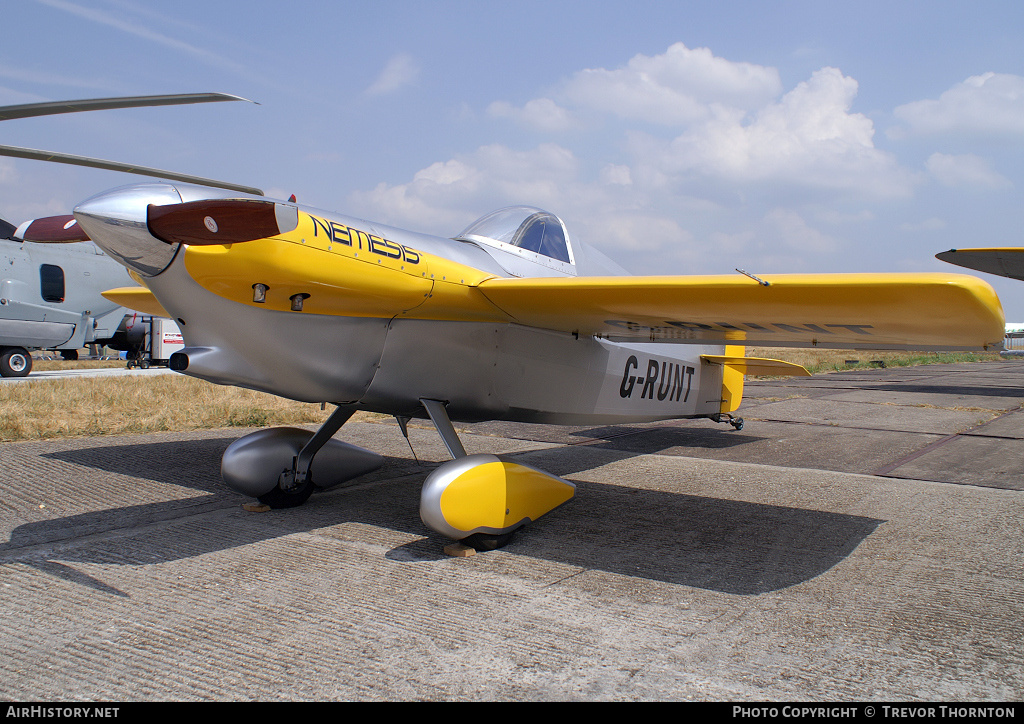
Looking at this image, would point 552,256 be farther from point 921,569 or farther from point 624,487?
point 921,569

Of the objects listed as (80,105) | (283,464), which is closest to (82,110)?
(80,105)

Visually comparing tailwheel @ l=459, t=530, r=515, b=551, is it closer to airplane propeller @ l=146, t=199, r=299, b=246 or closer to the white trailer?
airplane propeller @ l=146, t=199, r=299, b=246

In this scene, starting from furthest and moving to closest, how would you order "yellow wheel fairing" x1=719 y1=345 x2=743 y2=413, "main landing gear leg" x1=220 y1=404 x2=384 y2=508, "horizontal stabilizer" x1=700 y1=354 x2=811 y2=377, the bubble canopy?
"yellow wheel fairing" x1=719 y1=345 x2=743 y2=413
"horizontal stabilizer" x1=700 y1=354 x2=811 y2=377
the bubble canopy
"main landing gear leg" x1=220 y1=404 x2=384 y2=508

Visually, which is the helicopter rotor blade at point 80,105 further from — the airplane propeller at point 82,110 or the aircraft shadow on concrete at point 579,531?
the aircraft shadow on concrete at point 579,531

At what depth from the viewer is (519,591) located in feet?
10.9

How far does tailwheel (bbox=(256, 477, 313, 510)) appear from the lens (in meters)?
4.92

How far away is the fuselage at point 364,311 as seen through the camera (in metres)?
3.28

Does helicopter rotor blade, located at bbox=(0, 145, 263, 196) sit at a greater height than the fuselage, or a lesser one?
greater

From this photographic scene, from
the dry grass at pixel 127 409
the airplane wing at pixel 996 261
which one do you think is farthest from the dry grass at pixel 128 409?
the airplane wing at pixel 996 261

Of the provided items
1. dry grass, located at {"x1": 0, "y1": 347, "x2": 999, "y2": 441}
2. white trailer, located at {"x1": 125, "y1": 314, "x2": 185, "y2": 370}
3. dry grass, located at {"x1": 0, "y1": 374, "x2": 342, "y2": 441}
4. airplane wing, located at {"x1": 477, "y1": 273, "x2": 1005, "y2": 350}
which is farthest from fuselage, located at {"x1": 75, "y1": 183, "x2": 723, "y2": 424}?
white trailer, located at {"x1": 125, "y1": 314, "x2": 185, "y2": 370}

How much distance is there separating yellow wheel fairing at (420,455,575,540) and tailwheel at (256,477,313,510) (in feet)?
5.09

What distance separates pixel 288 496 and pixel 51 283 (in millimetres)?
13935

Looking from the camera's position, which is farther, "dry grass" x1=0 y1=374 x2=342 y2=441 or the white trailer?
the white trailer
